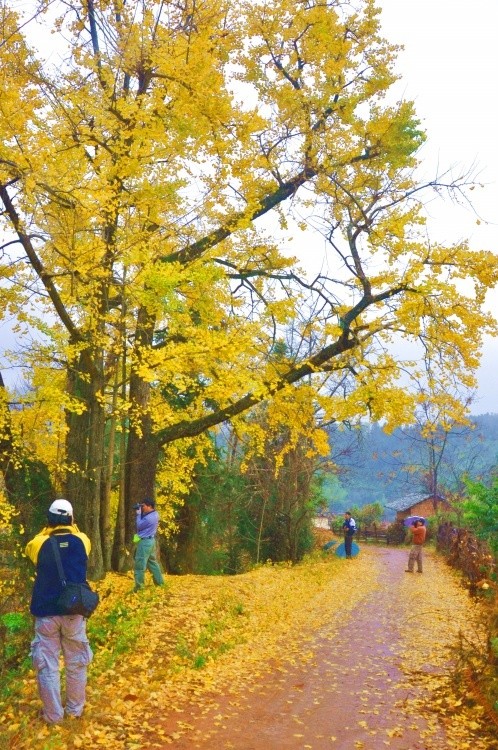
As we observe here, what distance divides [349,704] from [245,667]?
158 centimetres

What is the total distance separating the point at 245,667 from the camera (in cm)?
740

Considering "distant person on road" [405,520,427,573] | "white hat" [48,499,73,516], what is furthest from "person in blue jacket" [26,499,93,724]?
"distant person on road" [405,520,427,573]

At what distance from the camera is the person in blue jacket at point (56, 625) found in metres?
5.04

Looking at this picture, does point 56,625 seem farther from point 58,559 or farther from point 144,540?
point 144,540

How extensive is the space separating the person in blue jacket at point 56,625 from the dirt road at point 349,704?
735 millimetres

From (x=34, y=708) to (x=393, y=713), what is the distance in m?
3.02

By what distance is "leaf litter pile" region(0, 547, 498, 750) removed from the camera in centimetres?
523

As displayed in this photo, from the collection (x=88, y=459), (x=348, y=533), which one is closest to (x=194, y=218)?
(x=88, y=459)

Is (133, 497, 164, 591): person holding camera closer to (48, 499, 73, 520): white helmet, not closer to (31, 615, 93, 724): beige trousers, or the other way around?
(31, 615, 93, 724): beige trousers

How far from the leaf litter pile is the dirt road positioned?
0.02 meters

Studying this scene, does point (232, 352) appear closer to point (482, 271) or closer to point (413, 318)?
point (413, 318)

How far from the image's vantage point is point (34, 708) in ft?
17.7

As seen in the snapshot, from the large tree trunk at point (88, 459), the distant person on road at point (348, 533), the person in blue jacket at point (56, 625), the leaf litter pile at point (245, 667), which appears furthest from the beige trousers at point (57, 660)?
the distant person on road at point (348, 533)

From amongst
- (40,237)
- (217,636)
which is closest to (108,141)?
(40,237)
